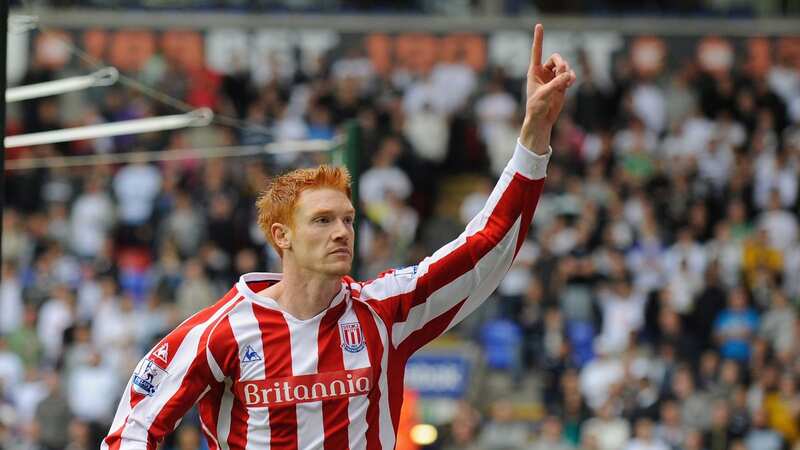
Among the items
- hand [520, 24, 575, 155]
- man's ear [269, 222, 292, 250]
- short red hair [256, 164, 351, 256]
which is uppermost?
hand [520, 24, 575, 155]

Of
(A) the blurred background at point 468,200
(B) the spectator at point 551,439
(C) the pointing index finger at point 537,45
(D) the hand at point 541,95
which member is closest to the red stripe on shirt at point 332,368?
(D) the hand at point 541,95

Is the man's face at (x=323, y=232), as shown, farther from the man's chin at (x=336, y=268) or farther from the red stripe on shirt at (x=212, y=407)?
the red stripe on shirt at (x=212, y=407)

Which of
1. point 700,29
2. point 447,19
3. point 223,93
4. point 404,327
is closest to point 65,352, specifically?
point 223,93

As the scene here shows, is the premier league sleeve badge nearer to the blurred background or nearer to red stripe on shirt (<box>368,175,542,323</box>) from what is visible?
red stripe on shirt (<box>368,175,542,323</box>)

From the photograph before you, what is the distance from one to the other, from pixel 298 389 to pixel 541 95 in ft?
3.86

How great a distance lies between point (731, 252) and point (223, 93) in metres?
7.12

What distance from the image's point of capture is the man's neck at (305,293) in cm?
497

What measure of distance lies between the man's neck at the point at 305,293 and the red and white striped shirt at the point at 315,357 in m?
0.03

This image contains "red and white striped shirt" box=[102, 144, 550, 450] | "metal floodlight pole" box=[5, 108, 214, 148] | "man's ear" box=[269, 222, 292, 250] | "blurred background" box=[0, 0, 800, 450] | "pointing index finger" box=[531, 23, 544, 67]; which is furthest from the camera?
"blurred background" box=[0, 0, 800, 450]

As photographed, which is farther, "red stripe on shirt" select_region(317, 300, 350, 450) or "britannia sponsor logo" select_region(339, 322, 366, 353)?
"britannia sponsor logo" select_region(339, 322, 366, 353)

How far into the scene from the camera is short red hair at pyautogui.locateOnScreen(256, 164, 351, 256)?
16.2ft

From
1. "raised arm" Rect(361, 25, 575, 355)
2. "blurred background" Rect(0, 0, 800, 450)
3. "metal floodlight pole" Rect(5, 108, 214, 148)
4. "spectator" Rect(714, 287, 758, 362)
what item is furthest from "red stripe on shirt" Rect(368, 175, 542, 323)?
"spectator" Rect(714, 287, 758, 362)

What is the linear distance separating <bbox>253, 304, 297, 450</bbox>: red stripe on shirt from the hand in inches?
38.1

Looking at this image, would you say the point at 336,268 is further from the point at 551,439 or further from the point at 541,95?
the point at 551,439
